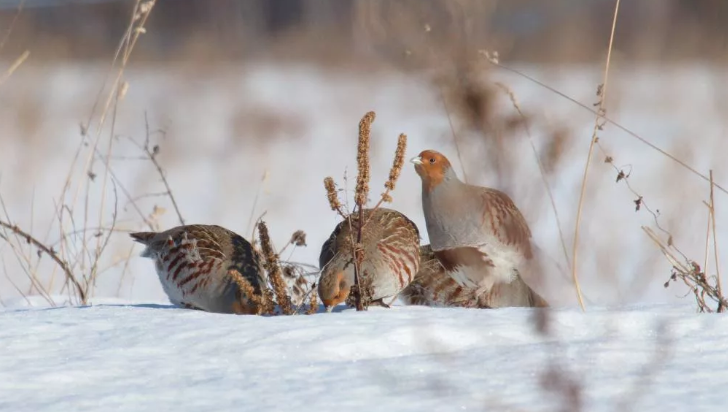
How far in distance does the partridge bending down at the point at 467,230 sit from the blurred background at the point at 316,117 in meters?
0.11

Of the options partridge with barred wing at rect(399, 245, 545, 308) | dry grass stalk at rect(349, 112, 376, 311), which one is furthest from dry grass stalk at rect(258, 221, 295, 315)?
partridge with barred wing at rect(399, 245, 545, 308)

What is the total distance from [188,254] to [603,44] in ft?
24.6

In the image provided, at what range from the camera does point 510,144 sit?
6.53 ft

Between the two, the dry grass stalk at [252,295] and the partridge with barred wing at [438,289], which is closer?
the dry grass stalk at [252,295]

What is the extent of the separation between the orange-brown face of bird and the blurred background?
0.11 m

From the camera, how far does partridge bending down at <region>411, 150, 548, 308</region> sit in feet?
12.1

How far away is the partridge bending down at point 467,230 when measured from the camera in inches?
145

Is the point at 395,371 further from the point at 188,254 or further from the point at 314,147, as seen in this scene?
the point at 314,147

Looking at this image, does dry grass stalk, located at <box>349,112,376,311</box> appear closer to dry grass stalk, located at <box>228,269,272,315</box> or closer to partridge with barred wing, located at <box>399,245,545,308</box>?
dry grass stalk, located at <box>228,269,272,315</box>

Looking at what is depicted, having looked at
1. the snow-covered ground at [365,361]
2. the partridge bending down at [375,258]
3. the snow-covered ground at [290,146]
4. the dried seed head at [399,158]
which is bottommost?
the snow-covered ground at [365,361]

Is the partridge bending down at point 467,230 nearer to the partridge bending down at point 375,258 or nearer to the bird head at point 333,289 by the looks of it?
the partridge bending down at point 375,258

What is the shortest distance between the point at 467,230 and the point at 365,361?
1.66 meters

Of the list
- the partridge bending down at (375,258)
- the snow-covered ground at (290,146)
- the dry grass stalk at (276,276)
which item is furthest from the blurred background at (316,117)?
the dry grass stalk at (276,276)

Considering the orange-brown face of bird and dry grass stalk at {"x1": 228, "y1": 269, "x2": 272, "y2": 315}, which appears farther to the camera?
the orange-brown face of bird
